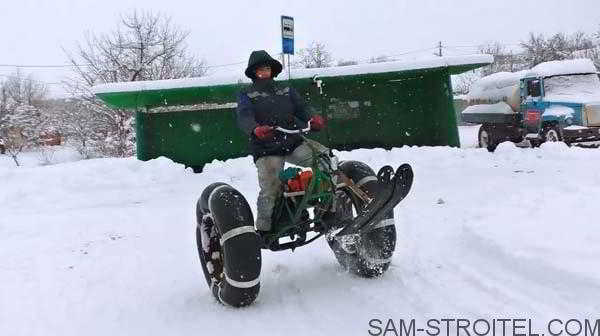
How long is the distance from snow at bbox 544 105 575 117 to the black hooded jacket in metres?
11.9

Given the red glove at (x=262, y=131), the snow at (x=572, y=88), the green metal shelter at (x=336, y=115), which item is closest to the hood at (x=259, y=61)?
the red glove at (x=262, y=131)

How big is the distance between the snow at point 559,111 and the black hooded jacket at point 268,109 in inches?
470

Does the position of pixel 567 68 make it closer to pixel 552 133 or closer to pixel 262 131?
pixel 552 133

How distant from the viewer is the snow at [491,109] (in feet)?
56.0

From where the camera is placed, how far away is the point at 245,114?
4270 mm

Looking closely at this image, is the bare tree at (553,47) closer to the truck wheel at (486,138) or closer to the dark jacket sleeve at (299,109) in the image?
the truck wheel at (486,138)

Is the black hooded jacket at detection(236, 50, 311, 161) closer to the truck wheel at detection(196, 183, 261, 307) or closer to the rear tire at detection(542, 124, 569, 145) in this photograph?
the truck wheel at detection(196, 183, 261, 307)

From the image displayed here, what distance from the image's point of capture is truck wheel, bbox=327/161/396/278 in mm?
4156

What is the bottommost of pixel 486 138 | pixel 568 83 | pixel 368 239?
pixel 368 239

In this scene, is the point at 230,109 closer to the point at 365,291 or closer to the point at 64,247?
the point at 64,247

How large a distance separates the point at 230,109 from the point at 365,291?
29.7 ft

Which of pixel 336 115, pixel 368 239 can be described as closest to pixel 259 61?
pixel 368 239

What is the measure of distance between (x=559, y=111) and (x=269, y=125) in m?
12.5

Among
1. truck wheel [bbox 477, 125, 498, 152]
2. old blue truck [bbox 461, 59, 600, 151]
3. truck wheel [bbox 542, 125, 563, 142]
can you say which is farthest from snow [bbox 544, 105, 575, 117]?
truck wheel [bbox 477, 125, 498, 152]
